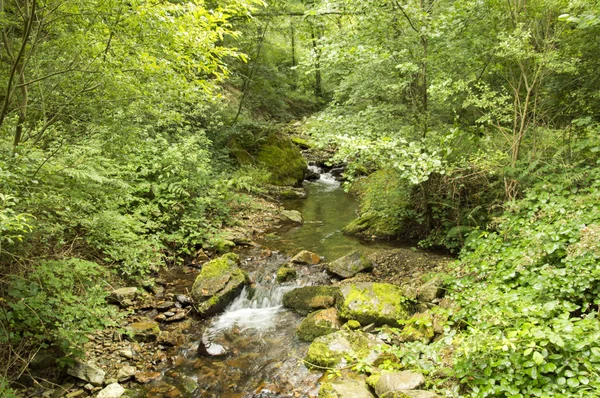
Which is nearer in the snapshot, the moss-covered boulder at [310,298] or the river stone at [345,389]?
the river stone at [345,389]

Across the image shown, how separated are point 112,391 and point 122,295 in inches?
81.8

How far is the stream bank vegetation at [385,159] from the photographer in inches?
137

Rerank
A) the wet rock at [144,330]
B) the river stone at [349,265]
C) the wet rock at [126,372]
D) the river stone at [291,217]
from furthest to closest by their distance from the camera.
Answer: the river stone at [291,217], the river stone at [349,265], the wet rock at [144,330], the wet rock at [126,372]

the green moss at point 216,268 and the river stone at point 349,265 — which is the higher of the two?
the green moss at point 216,268

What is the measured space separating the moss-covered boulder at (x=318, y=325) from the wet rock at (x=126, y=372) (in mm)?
2410

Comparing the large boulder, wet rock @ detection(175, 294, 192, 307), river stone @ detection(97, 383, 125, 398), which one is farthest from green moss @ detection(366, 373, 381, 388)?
wet rock @ detection(175, 294, 192, 307)

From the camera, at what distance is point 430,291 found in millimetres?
5727

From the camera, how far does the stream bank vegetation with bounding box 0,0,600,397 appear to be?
3490 millimetres

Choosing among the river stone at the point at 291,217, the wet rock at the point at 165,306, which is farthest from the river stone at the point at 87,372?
the river stone at the point at 291,217

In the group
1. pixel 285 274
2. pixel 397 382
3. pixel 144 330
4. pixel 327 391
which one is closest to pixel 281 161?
pixel 285 274

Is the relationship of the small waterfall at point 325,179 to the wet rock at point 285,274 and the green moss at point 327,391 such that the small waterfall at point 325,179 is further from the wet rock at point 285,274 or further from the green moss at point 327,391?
the green moss at point 327,391

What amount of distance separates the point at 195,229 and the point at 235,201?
274 centimetres

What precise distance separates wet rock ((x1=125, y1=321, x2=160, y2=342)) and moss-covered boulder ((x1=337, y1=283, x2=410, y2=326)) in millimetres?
2948

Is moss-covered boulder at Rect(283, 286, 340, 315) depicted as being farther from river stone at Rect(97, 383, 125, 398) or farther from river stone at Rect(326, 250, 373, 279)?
river stone at Rect(97, 383, 125, 398)
